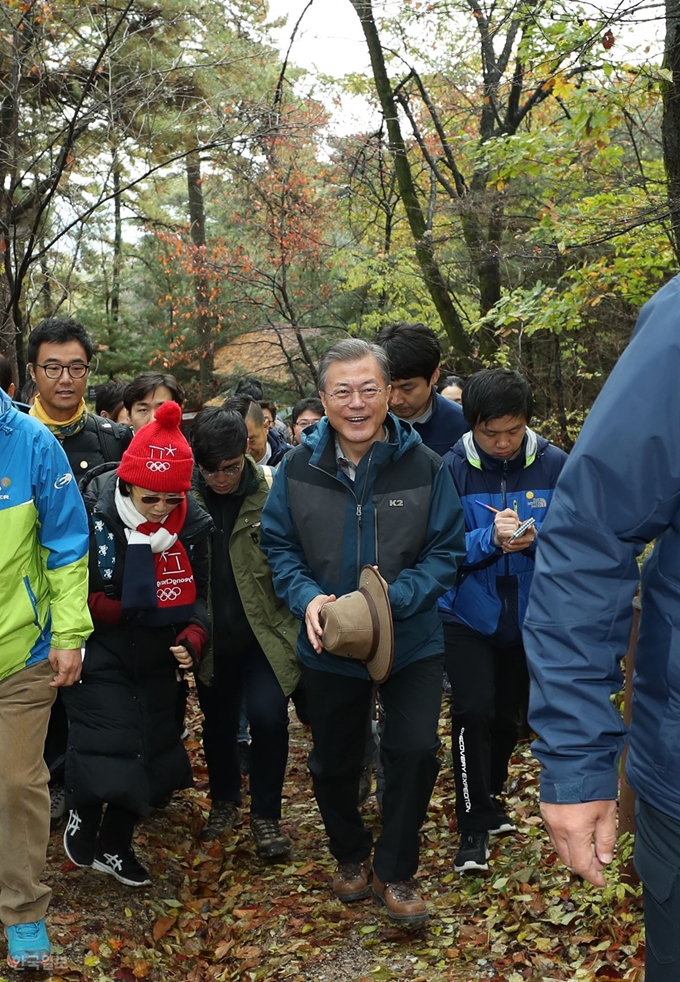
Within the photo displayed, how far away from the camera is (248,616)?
5.15m

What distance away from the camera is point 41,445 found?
392cm

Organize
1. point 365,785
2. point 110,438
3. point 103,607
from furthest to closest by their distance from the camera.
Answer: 1. point 365,785
2. point 110,438
3. point 103,607

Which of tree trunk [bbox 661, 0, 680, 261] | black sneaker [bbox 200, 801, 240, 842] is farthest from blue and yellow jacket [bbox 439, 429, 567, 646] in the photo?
tree trunk [bbox 661, 0, 680, 261]

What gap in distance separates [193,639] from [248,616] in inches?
21.2

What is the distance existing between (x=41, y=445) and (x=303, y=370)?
16392 millimetres

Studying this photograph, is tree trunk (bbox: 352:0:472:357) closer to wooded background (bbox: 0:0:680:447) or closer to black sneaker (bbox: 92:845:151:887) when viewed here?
wooded background (bbox: 0:0:680:447)

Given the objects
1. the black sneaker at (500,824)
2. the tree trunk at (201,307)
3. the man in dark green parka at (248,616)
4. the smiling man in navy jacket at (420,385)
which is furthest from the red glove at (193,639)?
the tree trunk at (201,307)

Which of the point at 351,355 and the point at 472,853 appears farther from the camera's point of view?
the point at 472,853

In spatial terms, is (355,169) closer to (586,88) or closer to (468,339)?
(468,339)

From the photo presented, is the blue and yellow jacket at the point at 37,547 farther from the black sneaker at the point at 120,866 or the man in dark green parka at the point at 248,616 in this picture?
the black sneaker at the point at 120,866

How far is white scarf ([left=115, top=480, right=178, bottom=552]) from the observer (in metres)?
4.51

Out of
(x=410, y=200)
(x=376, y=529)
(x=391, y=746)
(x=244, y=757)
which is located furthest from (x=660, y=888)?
(x=410, y=200)

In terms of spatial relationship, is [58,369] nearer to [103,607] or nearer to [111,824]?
[103,607]

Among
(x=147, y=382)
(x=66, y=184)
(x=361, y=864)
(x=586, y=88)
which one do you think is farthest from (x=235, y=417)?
(x=66, y=184)
